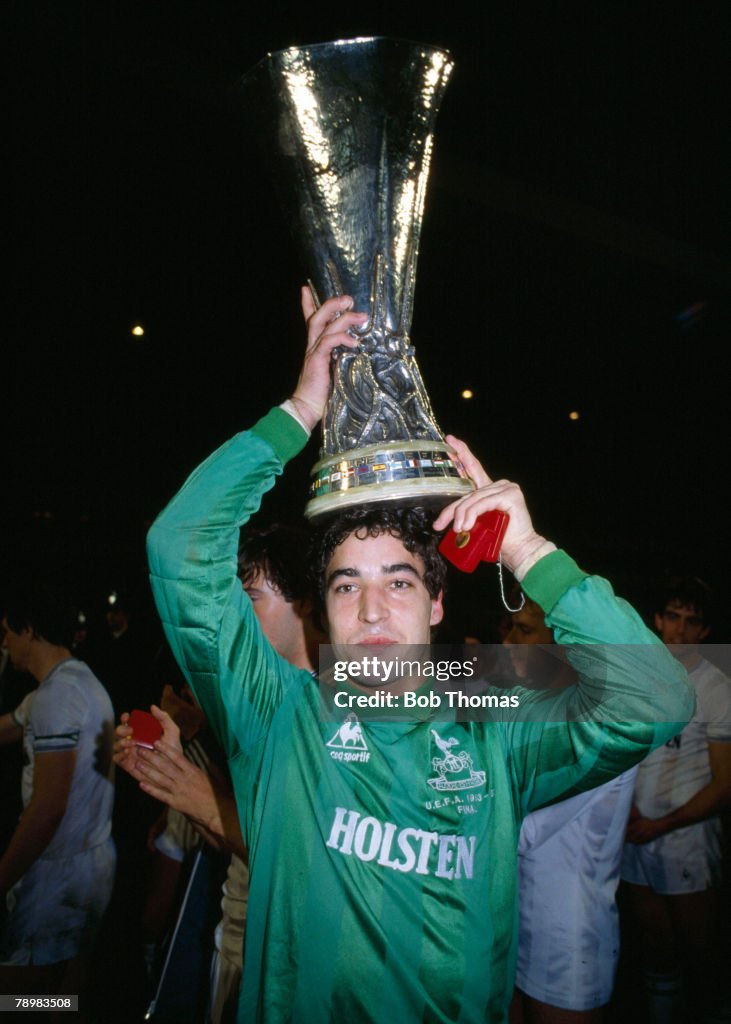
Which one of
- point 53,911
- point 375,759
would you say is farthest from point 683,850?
point 53,911

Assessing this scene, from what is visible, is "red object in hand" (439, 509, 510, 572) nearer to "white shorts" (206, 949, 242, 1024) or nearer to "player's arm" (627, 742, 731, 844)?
"white shorts" (206, 949, 242, 1024)

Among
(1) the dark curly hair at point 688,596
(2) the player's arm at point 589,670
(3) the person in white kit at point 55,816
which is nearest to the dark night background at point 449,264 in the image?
(3) the person in white kit at point 55,816

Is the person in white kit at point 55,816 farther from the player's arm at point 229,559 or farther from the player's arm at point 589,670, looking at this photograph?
the player's arm at point 589,670

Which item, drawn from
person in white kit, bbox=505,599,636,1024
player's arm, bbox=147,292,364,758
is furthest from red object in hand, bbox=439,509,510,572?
person in white kit, bbox=505,599,636,1024

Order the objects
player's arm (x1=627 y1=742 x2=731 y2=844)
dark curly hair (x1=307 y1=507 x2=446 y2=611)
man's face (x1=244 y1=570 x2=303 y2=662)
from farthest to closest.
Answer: player's arm (x1=627 y1=742 x2=731 y2=844)
man's face (x1=244 y1=570 x2=303 y2=662)
dark curly hair (x1=307 y1=507 x2=446 y2=611)

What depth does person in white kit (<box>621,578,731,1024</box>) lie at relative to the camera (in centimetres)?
299

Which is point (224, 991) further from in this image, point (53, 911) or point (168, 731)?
point (53, 911)

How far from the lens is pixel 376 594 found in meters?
1.39

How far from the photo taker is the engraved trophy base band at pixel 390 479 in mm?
1188

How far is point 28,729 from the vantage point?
102 inches

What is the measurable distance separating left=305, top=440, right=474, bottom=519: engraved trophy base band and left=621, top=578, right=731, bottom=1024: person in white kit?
2.47 metres

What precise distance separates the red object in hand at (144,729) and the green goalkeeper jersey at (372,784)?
0.52 meters

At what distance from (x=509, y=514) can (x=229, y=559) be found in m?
0.59

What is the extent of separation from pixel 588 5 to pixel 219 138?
7.27ft
